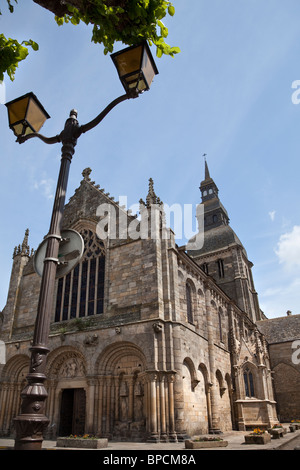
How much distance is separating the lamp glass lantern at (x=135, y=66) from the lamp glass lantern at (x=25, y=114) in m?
1.51

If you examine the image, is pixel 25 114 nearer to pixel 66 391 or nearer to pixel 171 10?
pixel 171 10

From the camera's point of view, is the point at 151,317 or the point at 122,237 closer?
the point at 151,317

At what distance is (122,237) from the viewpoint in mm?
18609

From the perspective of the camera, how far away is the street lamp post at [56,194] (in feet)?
12.7

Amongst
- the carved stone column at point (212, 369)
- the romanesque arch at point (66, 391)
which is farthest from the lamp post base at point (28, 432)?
the carved stone column at point (212, 369)

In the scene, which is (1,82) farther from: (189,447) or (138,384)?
(138,384)

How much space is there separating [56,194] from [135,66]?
7.65ft

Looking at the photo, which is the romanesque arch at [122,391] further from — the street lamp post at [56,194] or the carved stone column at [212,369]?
the street lamp post at [56,194]

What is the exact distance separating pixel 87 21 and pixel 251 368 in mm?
24866

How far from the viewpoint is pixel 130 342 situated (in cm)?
1512

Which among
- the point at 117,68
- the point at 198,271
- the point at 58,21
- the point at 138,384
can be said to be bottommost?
the point at 138,384

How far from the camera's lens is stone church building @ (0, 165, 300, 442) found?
14680mm

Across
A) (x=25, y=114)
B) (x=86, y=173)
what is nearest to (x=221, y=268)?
(x=86, y=173)
